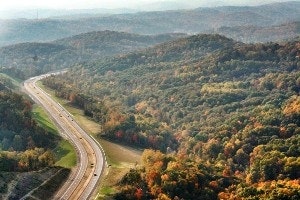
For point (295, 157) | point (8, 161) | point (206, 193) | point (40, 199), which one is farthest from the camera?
point (295, 157)

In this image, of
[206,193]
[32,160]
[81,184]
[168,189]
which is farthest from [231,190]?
[32,160]

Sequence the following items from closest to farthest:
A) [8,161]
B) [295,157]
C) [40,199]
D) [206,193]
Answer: [40,199] < [206,193] < [8,161] < [295,157]

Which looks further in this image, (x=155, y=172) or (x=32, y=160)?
(x=32, y=160)

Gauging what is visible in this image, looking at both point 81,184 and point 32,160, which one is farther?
point 32,160

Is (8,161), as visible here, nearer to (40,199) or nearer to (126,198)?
(40,199)

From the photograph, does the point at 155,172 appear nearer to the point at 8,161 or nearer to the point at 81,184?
the point at 81,184

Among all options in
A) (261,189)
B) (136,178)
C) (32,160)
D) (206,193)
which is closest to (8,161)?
(32,160)

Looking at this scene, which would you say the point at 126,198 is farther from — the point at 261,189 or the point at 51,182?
the point at 261,189
